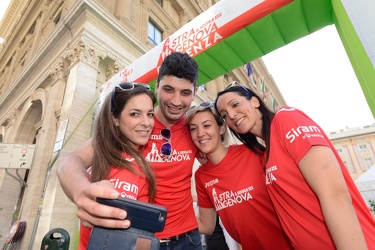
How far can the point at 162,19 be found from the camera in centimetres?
1141

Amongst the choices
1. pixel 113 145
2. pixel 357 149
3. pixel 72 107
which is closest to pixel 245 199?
pixel 113 145

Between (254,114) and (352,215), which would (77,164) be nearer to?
(254,114)

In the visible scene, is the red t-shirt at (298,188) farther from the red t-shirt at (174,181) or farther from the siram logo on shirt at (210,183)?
→ the red t-shirt at (174,181)

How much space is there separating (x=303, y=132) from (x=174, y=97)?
1.06 metres

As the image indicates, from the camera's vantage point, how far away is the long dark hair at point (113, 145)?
48.1 inches

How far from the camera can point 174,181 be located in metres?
1.65

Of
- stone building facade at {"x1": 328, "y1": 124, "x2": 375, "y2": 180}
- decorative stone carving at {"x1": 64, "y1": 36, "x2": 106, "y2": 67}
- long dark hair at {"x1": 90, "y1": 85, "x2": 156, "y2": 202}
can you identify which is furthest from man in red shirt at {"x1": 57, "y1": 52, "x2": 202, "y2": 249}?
stone building facade at {"x1": 328, "y1": 124, "x2": 375, "y2": 180}

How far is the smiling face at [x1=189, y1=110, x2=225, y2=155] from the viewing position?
5.97 feet

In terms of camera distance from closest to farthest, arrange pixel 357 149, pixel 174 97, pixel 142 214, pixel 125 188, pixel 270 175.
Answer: pixel 142 214, pixel 125 188, pixel 270 175, pixel 174 97, pixel 357 149

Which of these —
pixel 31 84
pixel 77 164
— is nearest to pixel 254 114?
pixel 77 164

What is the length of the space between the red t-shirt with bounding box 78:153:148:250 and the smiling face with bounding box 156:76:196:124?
0.68 m

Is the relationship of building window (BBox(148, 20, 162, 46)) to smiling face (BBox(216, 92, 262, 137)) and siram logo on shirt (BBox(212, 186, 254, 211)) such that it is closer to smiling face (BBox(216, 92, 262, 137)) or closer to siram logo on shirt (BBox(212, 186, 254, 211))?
smiling face (BBox(216, 92, 262, 137))

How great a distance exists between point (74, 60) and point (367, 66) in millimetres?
7128

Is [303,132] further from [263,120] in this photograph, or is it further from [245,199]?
[245,199]
